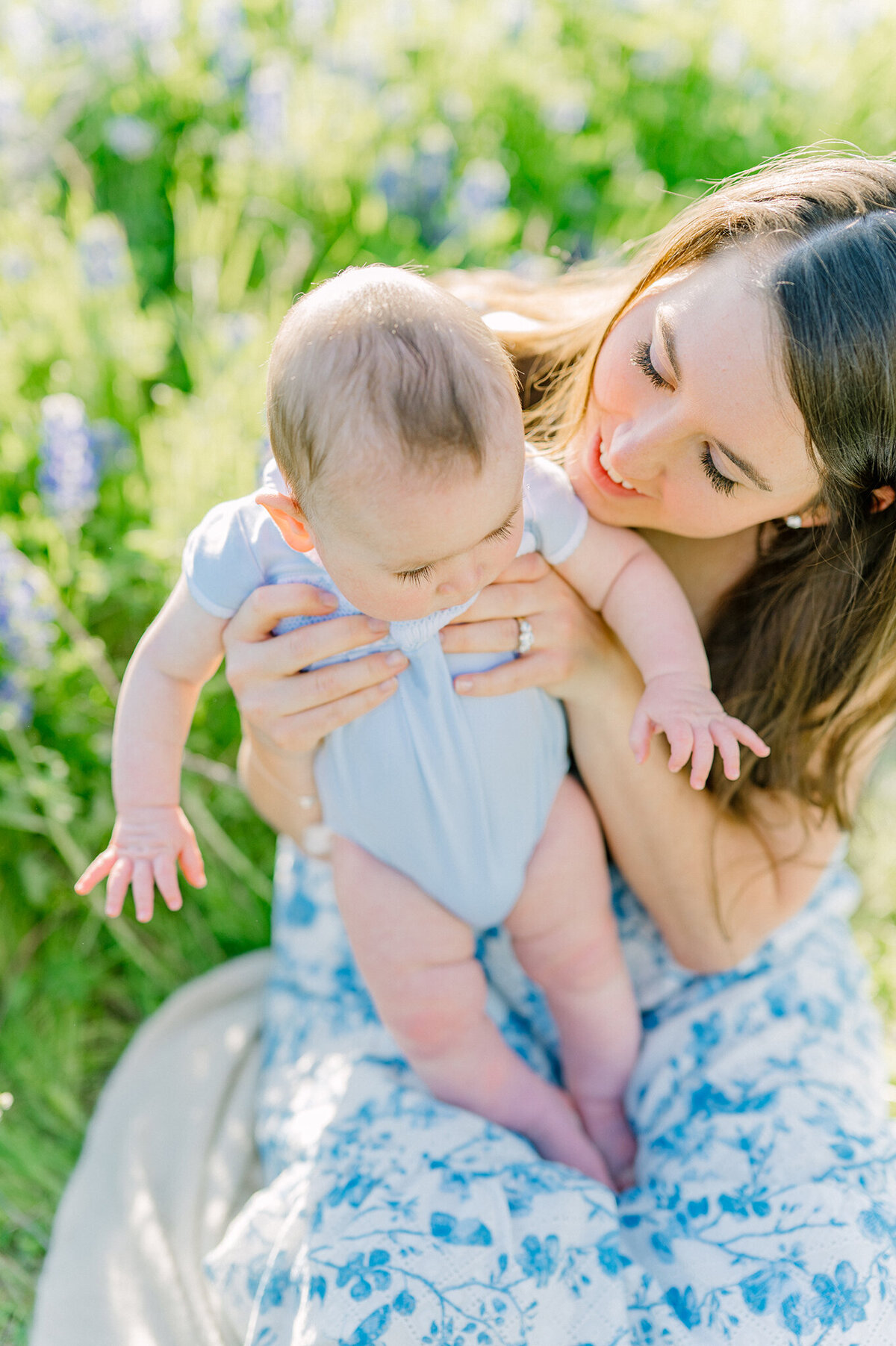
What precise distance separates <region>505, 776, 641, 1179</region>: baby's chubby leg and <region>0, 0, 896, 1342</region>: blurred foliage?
0.80m

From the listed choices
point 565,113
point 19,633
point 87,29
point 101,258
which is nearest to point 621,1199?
point 19,633

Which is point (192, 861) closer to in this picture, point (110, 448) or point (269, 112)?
point (110, 448)

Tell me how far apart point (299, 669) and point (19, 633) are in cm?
83

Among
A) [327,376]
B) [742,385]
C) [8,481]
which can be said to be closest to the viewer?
[327,376]

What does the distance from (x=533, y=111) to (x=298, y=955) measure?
2.82 metres

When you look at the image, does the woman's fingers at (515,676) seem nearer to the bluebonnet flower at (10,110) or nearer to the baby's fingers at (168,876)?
the baby's fingers at (168,876)

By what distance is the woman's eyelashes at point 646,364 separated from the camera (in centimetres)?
127

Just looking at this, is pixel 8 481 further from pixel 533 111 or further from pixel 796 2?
pixel 796 2

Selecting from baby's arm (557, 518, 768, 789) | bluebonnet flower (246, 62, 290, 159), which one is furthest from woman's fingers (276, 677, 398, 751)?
bluebonnet flower (246, 62, 290, 159)

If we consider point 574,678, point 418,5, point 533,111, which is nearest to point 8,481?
point 574,678

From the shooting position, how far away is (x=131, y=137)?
2.84 m

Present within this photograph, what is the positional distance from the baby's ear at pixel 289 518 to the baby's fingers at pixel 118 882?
20.4 inches

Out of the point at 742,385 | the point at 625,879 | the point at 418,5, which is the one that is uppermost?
the point at 418,5

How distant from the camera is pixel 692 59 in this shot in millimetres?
3592
